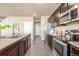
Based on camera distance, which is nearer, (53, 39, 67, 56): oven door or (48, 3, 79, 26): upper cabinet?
(53, 39, 67, 56): oven door

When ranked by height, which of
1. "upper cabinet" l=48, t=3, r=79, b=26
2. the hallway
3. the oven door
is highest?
"upper cabinet" l=48, t=3, r=79, b=26

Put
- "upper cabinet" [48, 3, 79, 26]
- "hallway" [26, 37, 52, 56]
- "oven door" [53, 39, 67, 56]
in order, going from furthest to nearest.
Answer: "hallway" [26, 37, 52, 56] < "upper cabinet" [48, 3, 79, 26] < "oven door" [53, 39, 67, 56]

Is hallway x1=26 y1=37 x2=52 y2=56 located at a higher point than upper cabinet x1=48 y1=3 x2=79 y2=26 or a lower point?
lower

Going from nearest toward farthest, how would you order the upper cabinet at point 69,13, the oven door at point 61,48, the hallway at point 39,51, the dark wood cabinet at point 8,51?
the dark wood cabinet at point 8,51
the oven door at point 61,48
the upper cabinet at point 69,13
the hallway at point 39,51

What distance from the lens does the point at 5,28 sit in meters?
4.22

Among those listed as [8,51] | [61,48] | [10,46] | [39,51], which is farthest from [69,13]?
[39,51]

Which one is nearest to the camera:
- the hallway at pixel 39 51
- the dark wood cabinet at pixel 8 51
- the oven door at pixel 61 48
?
the dark wood cabinet at pixel 8 51

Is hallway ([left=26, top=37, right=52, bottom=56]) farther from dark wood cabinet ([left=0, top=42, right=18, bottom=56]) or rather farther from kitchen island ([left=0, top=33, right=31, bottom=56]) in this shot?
dark wood cabinet ([left=0, top=42, right=18, bottom=56])

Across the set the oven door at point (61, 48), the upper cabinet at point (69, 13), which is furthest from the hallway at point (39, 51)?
the oven door at point (61, 48)

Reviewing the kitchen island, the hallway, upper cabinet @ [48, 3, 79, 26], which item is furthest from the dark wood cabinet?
the hallway

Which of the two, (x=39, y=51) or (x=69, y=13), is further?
(x=39, y=51)

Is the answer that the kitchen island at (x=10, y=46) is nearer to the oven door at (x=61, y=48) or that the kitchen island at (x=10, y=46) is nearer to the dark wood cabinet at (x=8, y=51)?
the dark wood cabinet at (x=8, y=51)

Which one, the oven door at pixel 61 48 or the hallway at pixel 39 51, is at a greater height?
the oven door at pixel 61 48

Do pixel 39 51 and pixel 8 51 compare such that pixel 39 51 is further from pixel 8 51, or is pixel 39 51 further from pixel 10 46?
pixel 8 51
